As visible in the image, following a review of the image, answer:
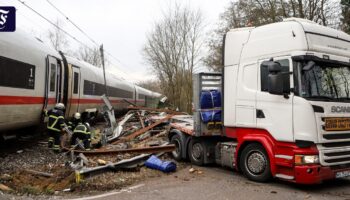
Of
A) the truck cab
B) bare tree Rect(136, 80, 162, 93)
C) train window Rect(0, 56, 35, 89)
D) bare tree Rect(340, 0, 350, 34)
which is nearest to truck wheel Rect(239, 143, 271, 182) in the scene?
the truck cab

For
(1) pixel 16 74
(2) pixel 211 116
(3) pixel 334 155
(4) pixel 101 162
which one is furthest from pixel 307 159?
(1) pixel 16 74

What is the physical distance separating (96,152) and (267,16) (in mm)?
A: 20022

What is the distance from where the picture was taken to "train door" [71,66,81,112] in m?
16.3

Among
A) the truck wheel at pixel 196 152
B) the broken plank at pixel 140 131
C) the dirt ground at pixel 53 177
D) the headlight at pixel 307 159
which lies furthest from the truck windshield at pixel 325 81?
the broken plank at pixel 140 131

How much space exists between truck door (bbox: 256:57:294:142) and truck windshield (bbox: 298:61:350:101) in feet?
0.90

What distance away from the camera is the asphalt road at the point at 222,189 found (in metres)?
7.16

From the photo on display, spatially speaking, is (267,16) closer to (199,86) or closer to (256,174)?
(199,86)

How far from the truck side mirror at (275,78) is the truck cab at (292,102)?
0.06ft

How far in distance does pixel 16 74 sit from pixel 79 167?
11.1ft

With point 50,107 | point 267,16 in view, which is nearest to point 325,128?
point 50,107

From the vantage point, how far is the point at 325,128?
7.25 meters

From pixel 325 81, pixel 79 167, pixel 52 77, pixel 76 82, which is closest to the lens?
pixel 325 81

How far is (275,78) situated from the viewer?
7.29 m

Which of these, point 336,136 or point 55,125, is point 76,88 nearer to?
point 55,125
